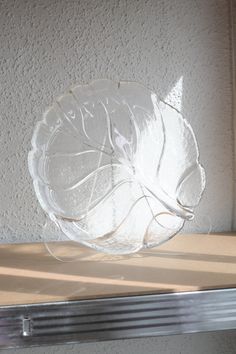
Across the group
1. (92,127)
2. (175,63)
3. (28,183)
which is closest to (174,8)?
(175,63)

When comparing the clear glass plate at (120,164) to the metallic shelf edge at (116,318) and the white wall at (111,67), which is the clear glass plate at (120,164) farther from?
the metallic shelf edge at (116,318)

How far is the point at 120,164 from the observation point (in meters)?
1.17

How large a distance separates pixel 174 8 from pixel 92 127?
1.24ft

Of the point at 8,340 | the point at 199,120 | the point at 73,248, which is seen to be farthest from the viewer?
the point at 199,120

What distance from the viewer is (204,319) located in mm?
854

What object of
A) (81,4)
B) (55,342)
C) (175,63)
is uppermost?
(81,4)

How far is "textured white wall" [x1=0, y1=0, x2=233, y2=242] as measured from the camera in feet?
3.80

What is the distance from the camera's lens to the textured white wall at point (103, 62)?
3.80ft

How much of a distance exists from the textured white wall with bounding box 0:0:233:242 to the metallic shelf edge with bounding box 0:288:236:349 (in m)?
0.42

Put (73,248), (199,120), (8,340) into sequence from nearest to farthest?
(8,340) → (73,248) → (199,120)

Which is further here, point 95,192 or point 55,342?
point 95,192

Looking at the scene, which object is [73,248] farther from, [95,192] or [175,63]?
[175,63]

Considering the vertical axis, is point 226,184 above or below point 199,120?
below

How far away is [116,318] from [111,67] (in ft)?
2.10
